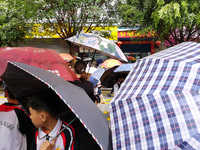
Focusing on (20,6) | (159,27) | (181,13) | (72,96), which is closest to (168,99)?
(72,96)

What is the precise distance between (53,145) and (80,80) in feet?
6.11

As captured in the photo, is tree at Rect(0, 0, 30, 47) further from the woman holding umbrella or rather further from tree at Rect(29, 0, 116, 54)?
the woman holding umbrella

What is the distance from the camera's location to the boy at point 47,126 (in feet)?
5.48

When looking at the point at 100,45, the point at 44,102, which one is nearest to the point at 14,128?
the point at 44,102

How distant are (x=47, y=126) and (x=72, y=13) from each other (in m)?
11.1

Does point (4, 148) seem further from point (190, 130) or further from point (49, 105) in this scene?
point (190, 130)

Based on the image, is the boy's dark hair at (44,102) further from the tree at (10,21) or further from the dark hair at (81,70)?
the tree at (10,21)

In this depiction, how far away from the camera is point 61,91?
1507 mm

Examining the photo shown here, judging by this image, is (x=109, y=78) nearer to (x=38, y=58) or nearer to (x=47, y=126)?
(x=38, y=58)

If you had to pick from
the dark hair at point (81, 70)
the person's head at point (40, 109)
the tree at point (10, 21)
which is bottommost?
the tree at point (10, 21)

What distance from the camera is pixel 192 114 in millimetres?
1375

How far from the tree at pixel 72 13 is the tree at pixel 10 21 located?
1456 millimetres

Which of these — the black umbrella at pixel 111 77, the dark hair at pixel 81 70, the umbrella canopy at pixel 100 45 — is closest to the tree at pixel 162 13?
the black umbrella at pixel 111 77

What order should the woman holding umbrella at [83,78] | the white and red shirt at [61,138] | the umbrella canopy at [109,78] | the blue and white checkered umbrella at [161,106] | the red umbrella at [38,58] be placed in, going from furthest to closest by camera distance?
the umbrella canopy at [109,78] → the woman holding umbrella at [83,78] → the red umbrella at [38,58] → the white and red shirt at [61,138] → the blue and white checkered umbrella at [161,106]
